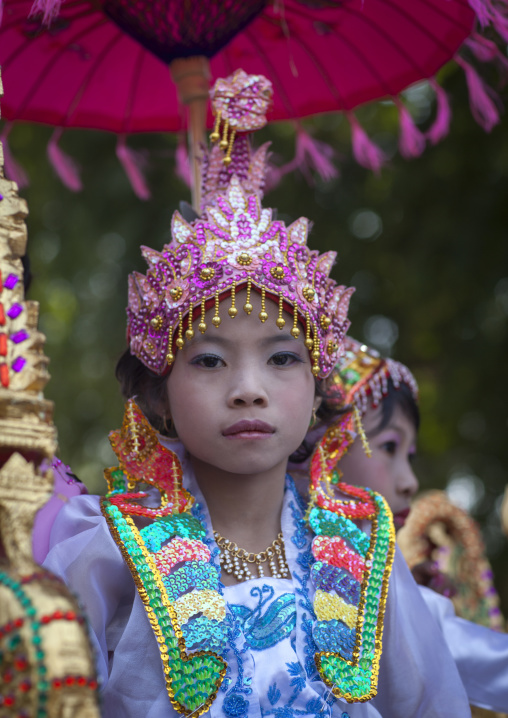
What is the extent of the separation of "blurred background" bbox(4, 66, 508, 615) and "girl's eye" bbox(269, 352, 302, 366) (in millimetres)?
2299

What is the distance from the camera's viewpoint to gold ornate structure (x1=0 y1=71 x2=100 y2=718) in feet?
3.62

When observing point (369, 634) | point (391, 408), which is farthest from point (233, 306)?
point (391, 408)

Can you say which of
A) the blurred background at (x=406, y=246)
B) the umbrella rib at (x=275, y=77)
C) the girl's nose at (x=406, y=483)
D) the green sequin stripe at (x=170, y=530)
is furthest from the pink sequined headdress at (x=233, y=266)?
the blurred background at (x=406, y=246)

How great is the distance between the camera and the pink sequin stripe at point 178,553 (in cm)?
185

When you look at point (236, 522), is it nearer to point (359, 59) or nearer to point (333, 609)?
point (333, 609)

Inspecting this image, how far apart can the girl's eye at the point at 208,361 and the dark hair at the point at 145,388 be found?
0.17 metres

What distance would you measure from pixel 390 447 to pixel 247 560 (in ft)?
2.69

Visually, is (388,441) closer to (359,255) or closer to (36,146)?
(359,255)

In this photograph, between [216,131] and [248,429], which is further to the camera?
[216,131]

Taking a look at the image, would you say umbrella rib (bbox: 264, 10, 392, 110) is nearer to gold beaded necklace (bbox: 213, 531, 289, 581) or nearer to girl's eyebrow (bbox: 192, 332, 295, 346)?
girl's eyebrow (bbox: 192, 332, 295, 346)

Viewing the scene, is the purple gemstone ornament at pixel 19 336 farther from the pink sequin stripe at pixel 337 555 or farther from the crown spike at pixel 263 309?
the pink sequin stripe at pixel 337 555

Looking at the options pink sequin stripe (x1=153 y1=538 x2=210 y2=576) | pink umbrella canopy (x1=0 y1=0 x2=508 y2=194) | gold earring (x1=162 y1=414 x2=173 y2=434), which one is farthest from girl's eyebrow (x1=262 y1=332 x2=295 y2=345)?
pink umbrella canopy (x1=0 y1=0 x2=508 y2=194)

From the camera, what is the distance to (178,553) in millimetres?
1879

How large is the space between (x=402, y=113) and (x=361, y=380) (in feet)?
3.01
